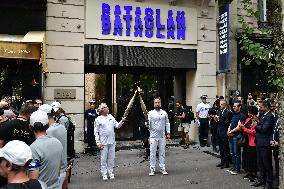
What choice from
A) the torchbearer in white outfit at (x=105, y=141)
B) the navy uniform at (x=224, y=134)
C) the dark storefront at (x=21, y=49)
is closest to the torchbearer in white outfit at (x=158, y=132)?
the torchbearer in white outfit at (x=105, y=141)

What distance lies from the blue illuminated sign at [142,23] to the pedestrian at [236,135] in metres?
6.03

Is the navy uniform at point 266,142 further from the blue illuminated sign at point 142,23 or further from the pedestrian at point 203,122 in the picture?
the blue illuminated sign at point 142,23

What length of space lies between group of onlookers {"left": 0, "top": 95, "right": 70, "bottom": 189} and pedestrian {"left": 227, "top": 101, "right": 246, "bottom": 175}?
16.9 feet

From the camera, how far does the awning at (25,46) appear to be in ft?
40.2

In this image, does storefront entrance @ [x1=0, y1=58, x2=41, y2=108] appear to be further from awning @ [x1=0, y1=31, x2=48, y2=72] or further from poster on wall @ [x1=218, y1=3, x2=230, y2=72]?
poster on wall @ [x1=218, y1=3, x2=230, y2=72]

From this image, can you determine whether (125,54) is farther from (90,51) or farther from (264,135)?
(264,135)

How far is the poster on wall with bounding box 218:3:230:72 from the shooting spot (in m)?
15.0

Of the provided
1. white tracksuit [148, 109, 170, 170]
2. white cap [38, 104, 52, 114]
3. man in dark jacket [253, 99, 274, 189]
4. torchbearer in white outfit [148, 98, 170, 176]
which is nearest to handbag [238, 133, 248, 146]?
man in dark jacket [253, 99, 274, 189]

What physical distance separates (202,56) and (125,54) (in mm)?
3349

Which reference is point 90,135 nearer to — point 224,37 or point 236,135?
point 236,135

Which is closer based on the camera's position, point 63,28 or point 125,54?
point 63,28

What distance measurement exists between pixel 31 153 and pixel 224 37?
13008 millimetres

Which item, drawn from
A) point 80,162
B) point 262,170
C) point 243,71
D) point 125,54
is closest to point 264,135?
point 262,170

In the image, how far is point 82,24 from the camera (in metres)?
13.7
